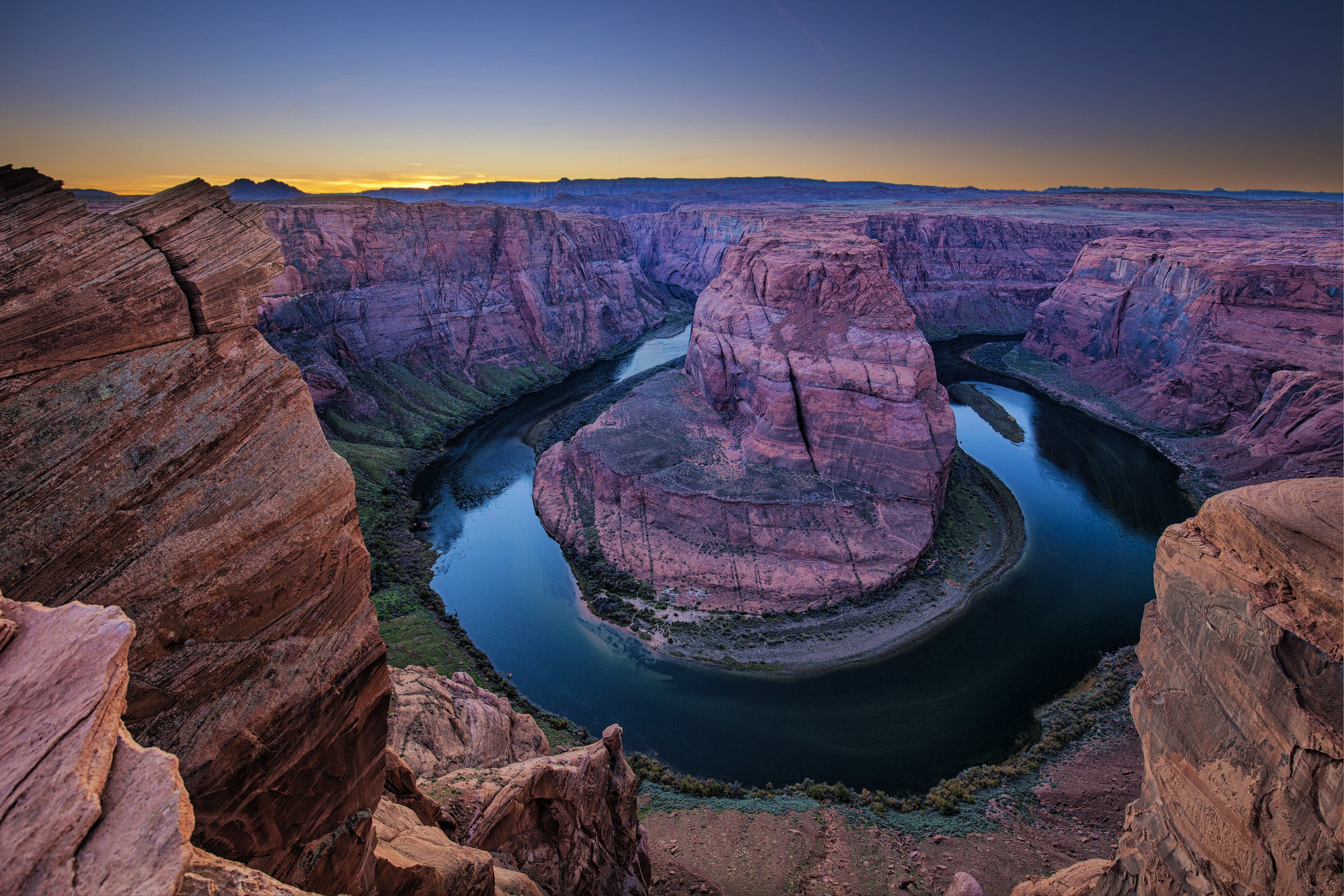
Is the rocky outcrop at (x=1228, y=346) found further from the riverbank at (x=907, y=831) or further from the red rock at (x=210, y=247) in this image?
the red rock at (x=210, y=247)

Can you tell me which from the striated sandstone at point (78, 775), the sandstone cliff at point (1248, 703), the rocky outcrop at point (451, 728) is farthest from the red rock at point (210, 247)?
the sandstone cliff at point (1248, 703)

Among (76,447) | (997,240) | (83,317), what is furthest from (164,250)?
(997,240)

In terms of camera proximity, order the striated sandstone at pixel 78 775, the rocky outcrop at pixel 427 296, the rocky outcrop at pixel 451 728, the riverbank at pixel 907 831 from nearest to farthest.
→ the striated sandstone at pixel 78 775 < the rocky outcrop at pixel 451 728 < the riverbank at pixel 907 831 < the rocky outcrop at pixel 427 296

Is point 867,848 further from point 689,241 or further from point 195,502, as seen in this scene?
point 689,241

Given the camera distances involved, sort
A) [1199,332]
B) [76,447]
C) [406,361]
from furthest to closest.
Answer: [406,361] → [1199,332] → [76,447]

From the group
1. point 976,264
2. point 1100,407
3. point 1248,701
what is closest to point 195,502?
Answer: point 1248,701

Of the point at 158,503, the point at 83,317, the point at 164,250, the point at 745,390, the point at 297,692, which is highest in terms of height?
the point at 164,250

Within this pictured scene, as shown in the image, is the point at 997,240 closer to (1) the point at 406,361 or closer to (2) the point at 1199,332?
(2) the point at 1199,332
